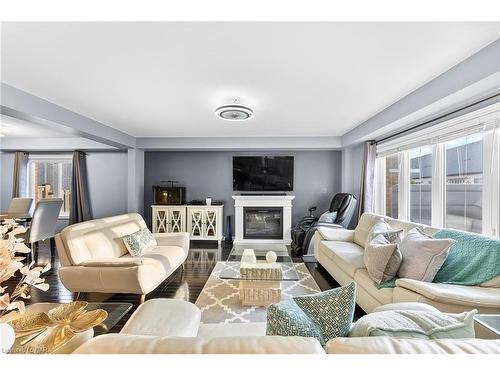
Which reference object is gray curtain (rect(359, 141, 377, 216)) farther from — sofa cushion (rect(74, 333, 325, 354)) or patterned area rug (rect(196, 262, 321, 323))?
sofa cushion (rect(74, 333, 325, 354))

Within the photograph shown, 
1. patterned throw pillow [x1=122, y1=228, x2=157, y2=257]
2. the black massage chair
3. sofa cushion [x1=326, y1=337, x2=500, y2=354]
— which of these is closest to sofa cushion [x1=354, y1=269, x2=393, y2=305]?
sofa cushion [x1=326, y1=337, x2=500, y2=354]

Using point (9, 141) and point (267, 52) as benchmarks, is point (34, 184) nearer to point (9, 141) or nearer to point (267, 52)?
point (9, 141)

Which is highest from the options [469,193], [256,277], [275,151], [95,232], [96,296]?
[275,151]

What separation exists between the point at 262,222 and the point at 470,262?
3762 mm

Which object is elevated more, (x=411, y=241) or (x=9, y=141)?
(x=9, y=141)

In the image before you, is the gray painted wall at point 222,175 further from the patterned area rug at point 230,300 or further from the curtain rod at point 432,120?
the patterned area rug at point 230,300

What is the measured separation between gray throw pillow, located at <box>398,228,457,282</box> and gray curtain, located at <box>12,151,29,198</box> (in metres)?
7.55

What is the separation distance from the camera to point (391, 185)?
403cm

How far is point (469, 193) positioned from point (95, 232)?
416 cm

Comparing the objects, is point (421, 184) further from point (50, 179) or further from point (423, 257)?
point (50, 179)

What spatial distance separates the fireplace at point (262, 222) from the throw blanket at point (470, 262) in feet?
10.8

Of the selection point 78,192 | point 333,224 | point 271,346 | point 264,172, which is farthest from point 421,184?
point 78,192

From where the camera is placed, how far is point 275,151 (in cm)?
540
